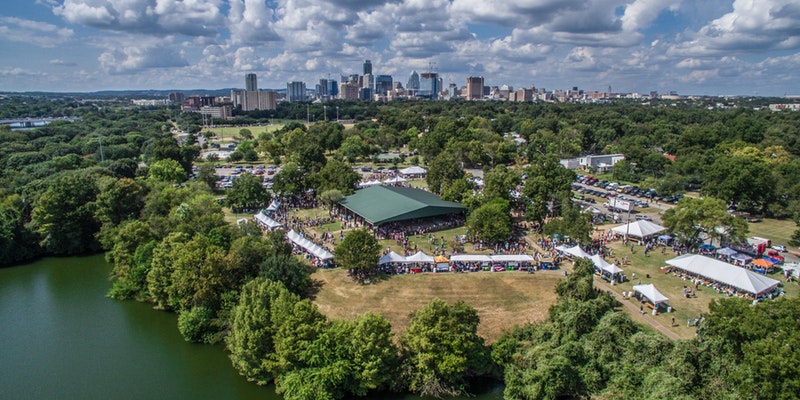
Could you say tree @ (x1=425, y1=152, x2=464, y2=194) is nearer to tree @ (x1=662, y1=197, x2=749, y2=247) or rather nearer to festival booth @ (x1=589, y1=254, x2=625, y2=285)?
tree @ (x1=662, y1=197, x2=749, y2=247)

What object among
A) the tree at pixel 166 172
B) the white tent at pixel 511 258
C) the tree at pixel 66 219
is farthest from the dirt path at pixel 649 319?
the tree at pixel 166 172

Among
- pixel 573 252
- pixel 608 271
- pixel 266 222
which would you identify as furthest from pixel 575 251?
pixel 266 222

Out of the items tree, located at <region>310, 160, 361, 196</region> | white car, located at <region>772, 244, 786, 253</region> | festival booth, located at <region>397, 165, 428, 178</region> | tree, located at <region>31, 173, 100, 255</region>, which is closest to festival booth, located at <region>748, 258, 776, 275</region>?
white car, located at <region>772, 244, 786, 253</region>

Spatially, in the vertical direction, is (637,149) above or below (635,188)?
above

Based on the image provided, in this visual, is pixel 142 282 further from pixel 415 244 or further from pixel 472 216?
pixel 472 216

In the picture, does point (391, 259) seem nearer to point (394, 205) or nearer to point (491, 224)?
point (491, 224)

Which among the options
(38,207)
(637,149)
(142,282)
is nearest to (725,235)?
(637,149)
